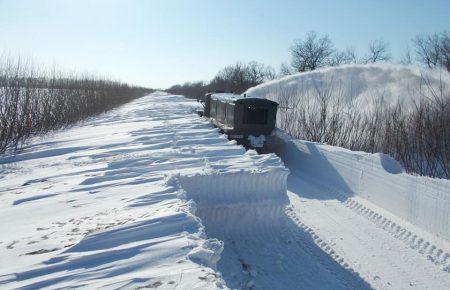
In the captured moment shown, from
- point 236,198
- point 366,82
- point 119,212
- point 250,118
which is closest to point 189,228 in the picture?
point 119,212

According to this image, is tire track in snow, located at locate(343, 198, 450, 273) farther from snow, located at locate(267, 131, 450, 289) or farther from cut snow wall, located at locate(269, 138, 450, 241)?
cut snow wall, located at locate(269, 138, 450, 241)

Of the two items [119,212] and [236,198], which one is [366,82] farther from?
[119,212]

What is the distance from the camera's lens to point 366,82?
49.5 ft

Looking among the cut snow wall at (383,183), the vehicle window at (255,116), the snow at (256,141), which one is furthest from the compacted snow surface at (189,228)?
the vehicle window at (255,116)

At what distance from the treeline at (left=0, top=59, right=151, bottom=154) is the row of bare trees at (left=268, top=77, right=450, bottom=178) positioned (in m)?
8.78

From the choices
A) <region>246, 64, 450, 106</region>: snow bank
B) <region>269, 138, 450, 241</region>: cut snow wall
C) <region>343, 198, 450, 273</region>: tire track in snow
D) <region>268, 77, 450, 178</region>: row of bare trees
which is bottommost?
<region>343, 198, 450, 273</region>: tire track in snow

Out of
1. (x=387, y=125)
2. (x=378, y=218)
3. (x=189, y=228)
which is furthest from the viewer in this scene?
(x=387, y=125)

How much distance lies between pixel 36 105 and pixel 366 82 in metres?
12.1

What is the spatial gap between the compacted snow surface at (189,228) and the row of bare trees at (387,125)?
1867 millimetres

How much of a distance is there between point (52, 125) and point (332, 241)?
11374 millimetres

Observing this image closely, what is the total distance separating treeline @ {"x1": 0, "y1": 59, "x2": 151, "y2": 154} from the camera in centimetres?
989

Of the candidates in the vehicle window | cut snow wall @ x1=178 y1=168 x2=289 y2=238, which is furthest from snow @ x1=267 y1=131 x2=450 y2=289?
the vehicle window

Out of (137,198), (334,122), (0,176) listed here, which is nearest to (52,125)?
(0,176)

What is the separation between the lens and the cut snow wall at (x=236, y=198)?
5.46 m
